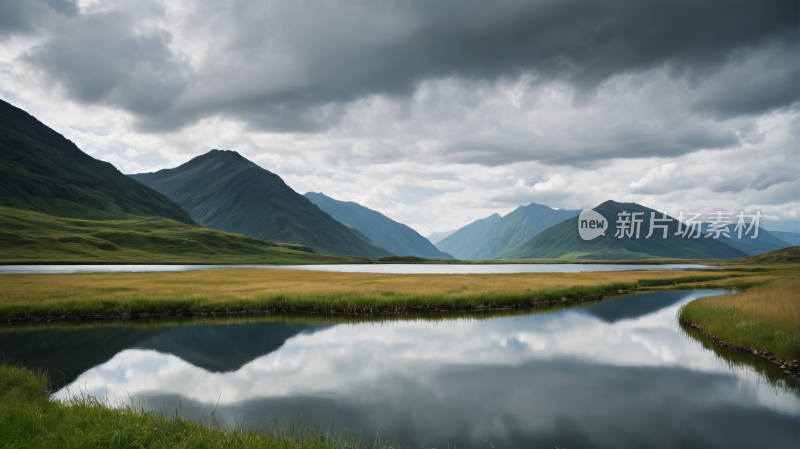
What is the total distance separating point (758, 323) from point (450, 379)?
2246 cm

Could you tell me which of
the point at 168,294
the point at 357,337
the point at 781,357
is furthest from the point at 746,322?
the point at 168,294

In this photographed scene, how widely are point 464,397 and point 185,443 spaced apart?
12085 millimetres

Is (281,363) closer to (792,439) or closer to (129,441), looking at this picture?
(129,441)

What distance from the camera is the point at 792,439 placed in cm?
1388

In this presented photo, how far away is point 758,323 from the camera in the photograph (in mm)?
26016

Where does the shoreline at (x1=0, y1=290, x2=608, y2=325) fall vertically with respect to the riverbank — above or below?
below

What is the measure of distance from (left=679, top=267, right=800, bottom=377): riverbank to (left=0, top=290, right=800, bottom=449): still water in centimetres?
105

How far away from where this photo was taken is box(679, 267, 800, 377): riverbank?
849 inches

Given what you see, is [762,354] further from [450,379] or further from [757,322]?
[450,379]

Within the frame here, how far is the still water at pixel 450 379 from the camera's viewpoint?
14797mm

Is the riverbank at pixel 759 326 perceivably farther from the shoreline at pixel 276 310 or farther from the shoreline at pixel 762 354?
the shoreline at pixel 276 310

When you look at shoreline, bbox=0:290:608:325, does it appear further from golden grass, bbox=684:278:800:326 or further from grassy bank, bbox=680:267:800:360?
golden grass, bbox=684:278:800:326

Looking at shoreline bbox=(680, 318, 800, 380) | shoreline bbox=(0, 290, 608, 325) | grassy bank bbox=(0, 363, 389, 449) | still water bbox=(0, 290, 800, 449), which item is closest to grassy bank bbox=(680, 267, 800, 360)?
shoreline bbox=(680, 318, 800, 380)

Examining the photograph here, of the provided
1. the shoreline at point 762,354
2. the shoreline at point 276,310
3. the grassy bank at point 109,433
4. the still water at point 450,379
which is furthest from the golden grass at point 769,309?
the grassy bank at point 109,433
